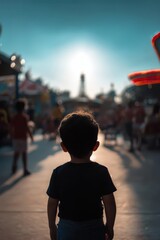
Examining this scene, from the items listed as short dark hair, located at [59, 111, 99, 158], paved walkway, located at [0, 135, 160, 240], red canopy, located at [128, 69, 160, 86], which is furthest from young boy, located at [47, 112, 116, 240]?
red canopy, located at [128, 69, 160, 86]

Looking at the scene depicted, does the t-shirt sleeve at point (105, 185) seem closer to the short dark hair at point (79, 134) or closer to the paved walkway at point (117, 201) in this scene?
the short dark hair at point (79, 134)

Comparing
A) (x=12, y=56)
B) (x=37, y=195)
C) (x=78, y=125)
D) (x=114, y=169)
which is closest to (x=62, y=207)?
(x=78, y=125)

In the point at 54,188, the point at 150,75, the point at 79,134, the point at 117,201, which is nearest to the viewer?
the point at 79,134

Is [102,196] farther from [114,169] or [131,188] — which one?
[114,169]

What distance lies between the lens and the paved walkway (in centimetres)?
454

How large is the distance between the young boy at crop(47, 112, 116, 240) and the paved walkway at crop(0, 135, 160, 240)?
6.35 feet

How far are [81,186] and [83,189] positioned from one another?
2 cm

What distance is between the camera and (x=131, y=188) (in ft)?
22.2

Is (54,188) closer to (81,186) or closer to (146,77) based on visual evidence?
(81,186)

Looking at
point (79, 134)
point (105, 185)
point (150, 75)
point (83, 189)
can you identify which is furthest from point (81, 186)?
point (150, 75)

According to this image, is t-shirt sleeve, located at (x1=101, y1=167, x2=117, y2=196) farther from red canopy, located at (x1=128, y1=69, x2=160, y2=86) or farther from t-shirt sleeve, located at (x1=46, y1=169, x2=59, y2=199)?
red canopy, located at (x1=128, y1=69, x2=160, y2=86)

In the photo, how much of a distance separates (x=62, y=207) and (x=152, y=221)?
8.38ft

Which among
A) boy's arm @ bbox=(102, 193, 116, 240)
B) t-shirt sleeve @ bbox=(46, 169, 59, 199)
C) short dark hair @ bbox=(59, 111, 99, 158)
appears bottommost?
boy's arm @ bbox=(102, 193, 116, 240)

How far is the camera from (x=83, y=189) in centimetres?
250
